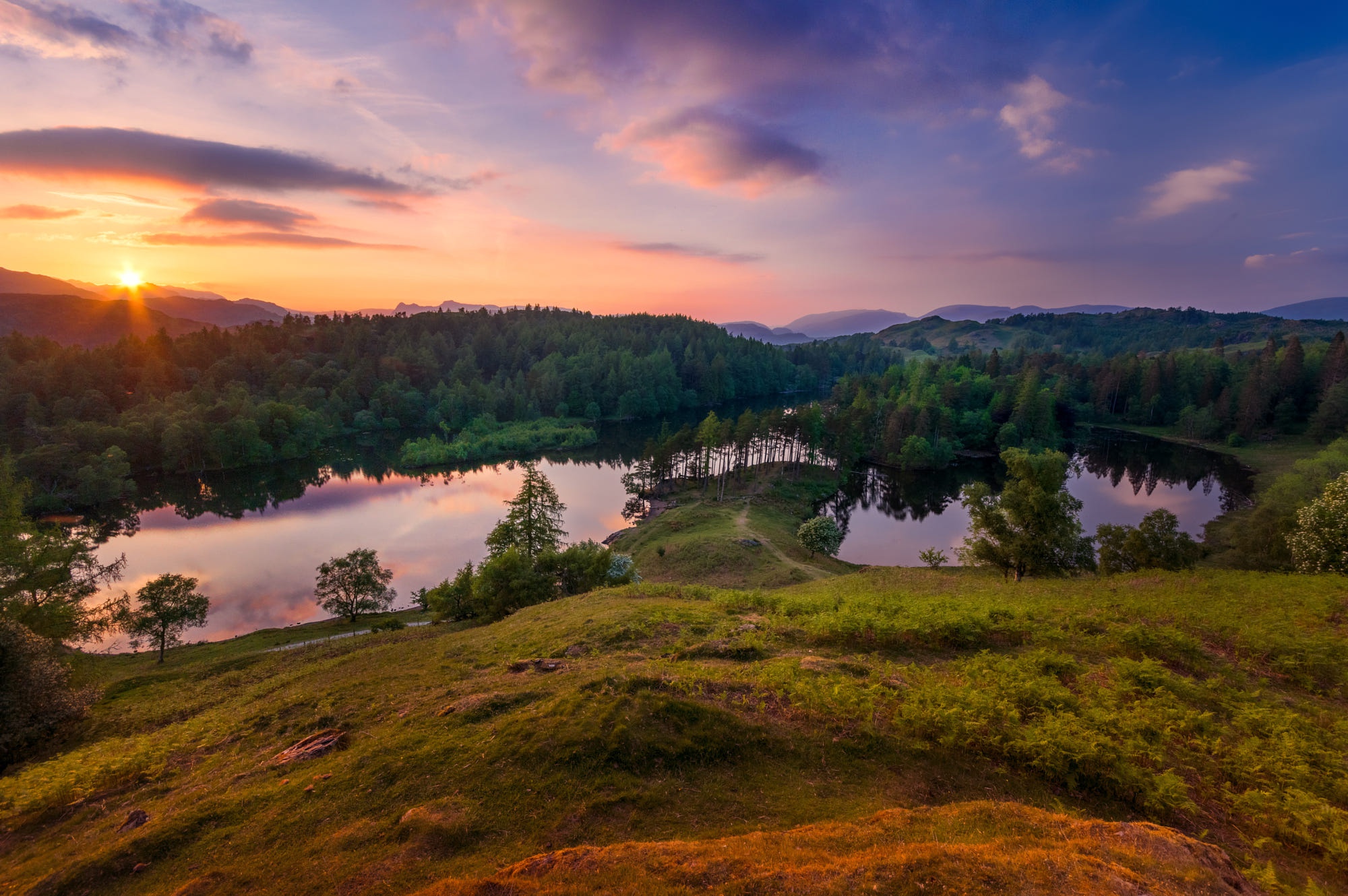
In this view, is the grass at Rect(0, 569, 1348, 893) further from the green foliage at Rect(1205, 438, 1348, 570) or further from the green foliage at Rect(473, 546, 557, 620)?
the green foliage at Rect(1205, 438, 1348, 570)

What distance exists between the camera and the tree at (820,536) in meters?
45.7

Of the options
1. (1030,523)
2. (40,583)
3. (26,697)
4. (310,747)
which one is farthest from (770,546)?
(40,583)

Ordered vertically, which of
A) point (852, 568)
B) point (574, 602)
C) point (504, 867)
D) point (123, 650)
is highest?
point (504, 867)

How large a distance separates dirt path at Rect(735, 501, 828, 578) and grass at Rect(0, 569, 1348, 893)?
23.8 m

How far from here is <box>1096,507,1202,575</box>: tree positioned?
1188 inches

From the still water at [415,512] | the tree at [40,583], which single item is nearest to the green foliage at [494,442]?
the still water at [415,512]

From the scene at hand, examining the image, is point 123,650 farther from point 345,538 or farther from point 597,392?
point 597,392

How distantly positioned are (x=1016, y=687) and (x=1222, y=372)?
155 meters

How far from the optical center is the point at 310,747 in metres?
12.0

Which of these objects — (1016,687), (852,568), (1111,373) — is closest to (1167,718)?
(1016,687)

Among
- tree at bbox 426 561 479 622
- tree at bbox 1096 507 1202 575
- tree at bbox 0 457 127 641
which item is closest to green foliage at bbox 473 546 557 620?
tree at bbox 426 561 479 622

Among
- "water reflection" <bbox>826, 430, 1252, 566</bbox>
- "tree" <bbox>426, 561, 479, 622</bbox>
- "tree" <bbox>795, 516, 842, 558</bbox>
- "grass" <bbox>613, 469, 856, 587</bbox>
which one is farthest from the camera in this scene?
"water reflection" <bbox>826, 430, 1252, 566</bbox>

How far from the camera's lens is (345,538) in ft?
189

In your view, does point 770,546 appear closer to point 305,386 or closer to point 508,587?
point 508,587
